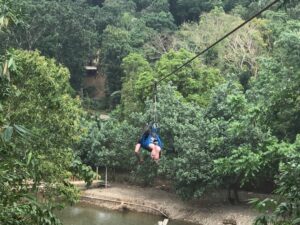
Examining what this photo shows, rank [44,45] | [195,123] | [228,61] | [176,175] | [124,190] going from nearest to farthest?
1. [176,175]
2. [195,123]
3. [124,190]
4. [228,61]
5. [44,45]

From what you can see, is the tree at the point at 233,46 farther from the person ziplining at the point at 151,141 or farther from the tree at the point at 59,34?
the person ziplining at the point at 151,141

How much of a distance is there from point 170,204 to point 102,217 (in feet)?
9.26

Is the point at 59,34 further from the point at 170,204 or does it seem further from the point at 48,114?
the point at 48,114

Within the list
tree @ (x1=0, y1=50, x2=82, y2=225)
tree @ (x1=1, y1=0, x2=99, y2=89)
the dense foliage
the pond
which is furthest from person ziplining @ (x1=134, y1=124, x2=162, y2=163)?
tree @ (x1=1, y1=0, x2=99, y2=89)

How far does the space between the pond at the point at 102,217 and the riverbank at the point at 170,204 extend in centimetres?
41

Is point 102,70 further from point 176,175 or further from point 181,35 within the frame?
point 176,175

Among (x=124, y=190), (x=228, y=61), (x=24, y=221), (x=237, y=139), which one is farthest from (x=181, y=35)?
(x=24, y=221)

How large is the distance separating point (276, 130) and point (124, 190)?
8.10 m

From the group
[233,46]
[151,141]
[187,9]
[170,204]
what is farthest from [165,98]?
[187,9]

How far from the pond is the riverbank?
0.41 metres

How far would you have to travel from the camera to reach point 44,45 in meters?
33.9

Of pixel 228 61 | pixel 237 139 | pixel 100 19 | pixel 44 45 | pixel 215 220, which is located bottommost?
pixel 215 220

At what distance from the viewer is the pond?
18156mm

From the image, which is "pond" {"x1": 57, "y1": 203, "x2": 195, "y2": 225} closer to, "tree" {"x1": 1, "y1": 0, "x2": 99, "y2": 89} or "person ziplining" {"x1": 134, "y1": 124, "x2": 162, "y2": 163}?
"person ziplining" {"x1": 134, "y1": 124, "x2": 162, "y2": 163}
